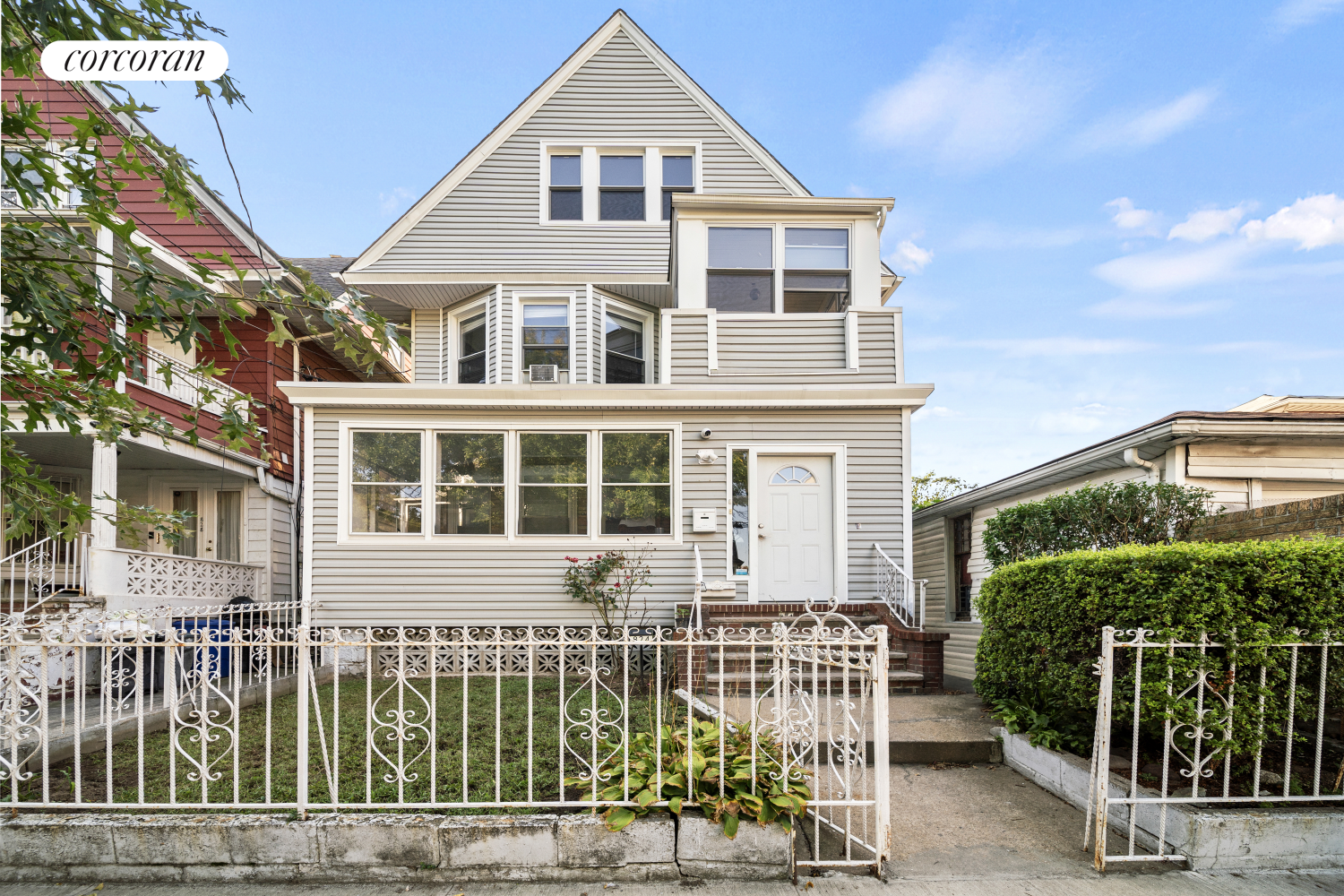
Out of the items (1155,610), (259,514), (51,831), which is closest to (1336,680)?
(1155,610)

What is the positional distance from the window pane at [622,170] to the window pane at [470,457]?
16.7 feet

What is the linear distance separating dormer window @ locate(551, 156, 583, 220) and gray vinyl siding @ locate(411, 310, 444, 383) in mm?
2699

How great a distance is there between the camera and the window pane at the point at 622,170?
12.0 meters

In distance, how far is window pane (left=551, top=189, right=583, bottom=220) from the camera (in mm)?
11891

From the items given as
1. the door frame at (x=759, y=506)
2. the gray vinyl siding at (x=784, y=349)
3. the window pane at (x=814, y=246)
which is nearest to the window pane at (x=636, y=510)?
the door frame at (x=759, y=506)

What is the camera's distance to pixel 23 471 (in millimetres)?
4445

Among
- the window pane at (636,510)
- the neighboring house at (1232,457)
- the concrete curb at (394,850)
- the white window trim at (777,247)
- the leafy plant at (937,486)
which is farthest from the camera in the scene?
the leafy plant at (937,486)

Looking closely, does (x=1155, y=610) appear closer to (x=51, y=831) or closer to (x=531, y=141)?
(x=51, y=831)

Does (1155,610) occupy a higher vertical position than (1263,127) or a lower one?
lower

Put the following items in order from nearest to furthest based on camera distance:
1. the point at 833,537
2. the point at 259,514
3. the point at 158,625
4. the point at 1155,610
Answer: the point at 1155,610, the point at 158,625, the point at 833,537, the point at 259,514

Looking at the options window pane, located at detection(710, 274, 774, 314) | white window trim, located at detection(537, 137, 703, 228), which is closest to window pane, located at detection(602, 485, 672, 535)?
window pane, located at detection(710, 274, 774, 314)

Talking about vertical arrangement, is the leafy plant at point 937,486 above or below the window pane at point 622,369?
below

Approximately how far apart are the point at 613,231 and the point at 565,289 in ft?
4.49

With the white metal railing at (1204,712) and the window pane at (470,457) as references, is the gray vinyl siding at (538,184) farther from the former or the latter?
the white metal railing at (1204,712)
